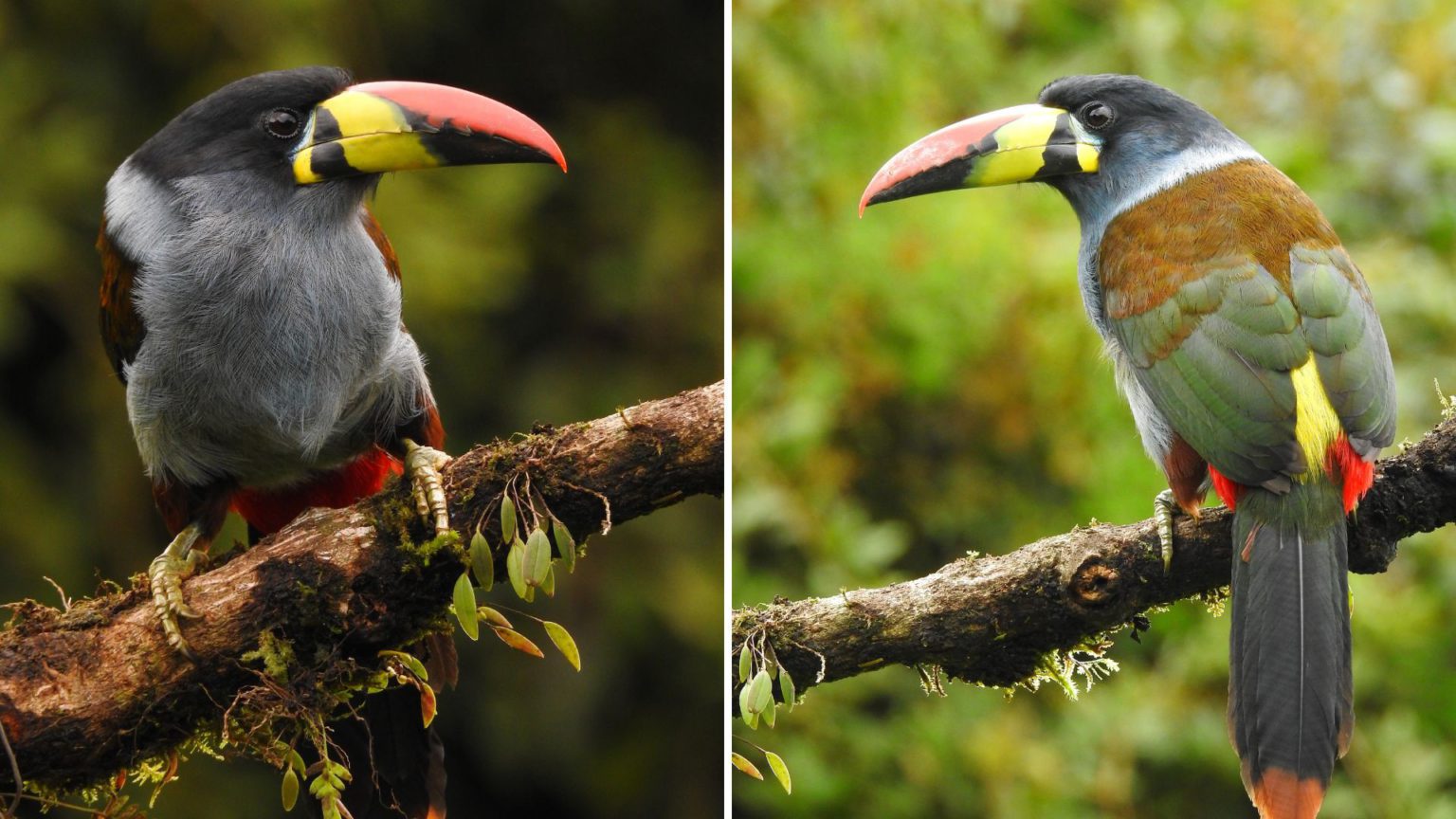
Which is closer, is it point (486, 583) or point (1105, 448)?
point (486, 583)

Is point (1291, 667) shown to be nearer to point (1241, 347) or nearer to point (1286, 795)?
point (1286, 795)

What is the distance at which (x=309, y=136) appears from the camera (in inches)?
89.1

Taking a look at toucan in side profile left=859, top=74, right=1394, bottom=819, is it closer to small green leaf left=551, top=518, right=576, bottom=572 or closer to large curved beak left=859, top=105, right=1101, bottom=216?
large curved beak left=859, top=105, right=1101, bottom=216

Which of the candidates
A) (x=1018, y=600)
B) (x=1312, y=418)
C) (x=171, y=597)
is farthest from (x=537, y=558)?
(x=1312, y=418)

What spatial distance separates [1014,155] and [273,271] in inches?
44.7

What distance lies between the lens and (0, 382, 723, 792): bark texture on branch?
185cm

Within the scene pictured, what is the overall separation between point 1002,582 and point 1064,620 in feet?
0.31

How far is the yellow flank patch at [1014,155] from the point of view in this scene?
96.0 inches

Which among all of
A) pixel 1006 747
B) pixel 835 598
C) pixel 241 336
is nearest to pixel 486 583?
pixel 835 598

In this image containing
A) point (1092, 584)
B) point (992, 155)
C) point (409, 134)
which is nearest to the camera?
point (1092, 584)

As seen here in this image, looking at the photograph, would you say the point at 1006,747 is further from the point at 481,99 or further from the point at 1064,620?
the point at 481,99

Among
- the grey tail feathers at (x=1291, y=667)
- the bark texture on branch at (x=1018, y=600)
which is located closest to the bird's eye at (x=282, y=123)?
the bark texture on branch at (x=1018, y=600)

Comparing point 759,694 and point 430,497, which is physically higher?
point 430,497

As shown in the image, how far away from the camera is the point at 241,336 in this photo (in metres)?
2.19
